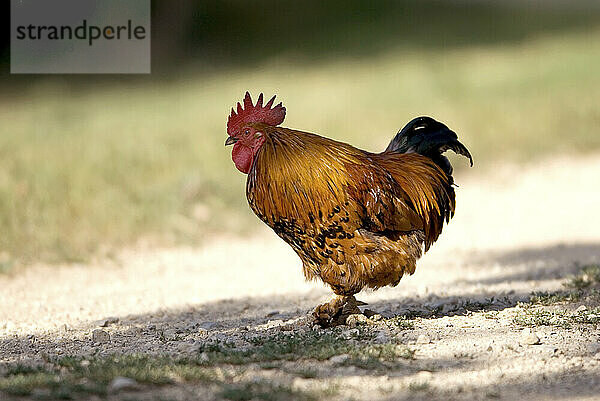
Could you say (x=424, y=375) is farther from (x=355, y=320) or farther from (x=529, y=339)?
(x=355, y=320)

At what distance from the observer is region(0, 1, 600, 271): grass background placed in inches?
494

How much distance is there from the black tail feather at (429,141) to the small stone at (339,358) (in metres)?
2.34

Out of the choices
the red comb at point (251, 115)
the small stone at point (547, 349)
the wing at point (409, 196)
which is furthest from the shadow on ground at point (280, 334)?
the red comb at point (251, 115)

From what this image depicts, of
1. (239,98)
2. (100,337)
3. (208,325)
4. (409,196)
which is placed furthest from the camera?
(239,98)

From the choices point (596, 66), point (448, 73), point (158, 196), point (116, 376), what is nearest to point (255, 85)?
point (448, 73)

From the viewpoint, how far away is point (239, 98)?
64.8ft

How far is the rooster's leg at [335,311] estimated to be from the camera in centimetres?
661

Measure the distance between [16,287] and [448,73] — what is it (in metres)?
15.1

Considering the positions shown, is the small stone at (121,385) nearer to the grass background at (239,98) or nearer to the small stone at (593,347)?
the small stone at (593,347)

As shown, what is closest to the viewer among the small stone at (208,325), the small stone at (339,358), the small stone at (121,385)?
the small stone at (121,385)

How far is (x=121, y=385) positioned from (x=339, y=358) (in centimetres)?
141

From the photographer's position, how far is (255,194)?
6.50 metres

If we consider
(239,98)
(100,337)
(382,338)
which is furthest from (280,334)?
(239,98)

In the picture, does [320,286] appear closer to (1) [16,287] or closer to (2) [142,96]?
(1) [16,287]
